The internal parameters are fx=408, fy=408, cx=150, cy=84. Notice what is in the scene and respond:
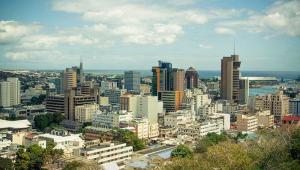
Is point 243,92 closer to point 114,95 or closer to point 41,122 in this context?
→ point 114,95

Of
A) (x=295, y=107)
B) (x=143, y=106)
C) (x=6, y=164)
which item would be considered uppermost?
(x=143, y=106)

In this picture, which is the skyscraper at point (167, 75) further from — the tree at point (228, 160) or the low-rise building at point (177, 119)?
the tree at point (228, 160)

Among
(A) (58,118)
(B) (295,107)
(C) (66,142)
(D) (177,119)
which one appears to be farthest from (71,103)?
(B) (295,107)

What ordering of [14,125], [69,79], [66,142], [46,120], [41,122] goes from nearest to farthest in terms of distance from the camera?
[66,142]
[14,125]
[41,122]
[46,120]
[69,79]

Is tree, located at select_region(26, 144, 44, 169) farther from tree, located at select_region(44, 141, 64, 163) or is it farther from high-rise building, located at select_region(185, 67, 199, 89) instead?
high-rise building, located at select_region(185, 67, 199, 89)

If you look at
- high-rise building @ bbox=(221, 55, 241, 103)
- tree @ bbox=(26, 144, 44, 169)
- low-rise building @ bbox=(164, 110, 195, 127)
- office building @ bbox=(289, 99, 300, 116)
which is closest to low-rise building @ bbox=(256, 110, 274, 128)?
office building @ bbox=(289, 99, 300, 116)

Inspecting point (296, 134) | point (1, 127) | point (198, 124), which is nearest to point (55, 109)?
Result: point (1, 127)
